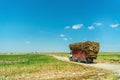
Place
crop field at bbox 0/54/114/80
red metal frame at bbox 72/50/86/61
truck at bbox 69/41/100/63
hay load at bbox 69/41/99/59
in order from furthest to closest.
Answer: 1. red metal frame at bbox 72/50/86/61
2. truck at bbox 69/41/100/63
3. hay load at bbox 69/41/99/59
4. crop field at bbox 0/54/114/80

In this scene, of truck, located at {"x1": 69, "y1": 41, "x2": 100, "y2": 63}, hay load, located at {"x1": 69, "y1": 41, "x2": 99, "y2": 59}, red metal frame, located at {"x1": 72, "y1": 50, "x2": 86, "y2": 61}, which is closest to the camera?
hay load, located at {"x1": 69, "y1": 41, "x2": 99, "y2": 59}

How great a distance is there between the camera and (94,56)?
50875mm

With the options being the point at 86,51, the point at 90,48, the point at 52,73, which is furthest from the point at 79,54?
the point at 52,73

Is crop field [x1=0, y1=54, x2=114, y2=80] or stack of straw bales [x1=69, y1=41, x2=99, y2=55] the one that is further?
stack of straw bales [x1=69, y1=41, x2=99, y2=55]

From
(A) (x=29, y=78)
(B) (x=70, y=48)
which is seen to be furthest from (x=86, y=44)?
(A) (x=29, y=78)

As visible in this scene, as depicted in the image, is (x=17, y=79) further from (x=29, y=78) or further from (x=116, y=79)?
(x=116, y=79)

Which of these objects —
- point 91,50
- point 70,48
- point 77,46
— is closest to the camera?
point 91,50

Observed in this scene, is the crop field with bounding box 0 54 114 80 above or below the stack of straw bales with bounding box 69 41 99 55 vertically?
below

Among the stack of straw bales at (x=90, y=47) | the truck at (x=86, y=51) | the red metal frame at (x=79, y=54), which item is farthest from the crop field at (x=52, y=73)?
the red metal frame at (x=79, y=54)

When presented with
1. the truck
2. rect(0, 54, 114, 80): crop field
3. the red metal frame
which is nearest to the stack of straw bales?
the truck

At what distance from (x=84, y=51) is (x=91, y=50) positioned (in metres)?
1.83

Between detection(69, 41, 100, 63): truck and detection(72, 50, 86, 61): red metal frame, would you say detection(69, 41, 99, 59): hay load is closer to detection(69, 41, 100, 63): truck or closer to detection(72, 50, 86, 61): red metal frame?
detection(69, 41, 100, 63): truck

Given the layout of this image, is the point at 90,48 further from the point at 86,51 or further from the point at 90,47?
the point at 86,51

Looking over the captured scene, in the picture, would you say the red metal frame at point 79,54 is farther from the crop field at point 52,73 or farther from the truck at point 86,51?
the crop field at point 52,73
